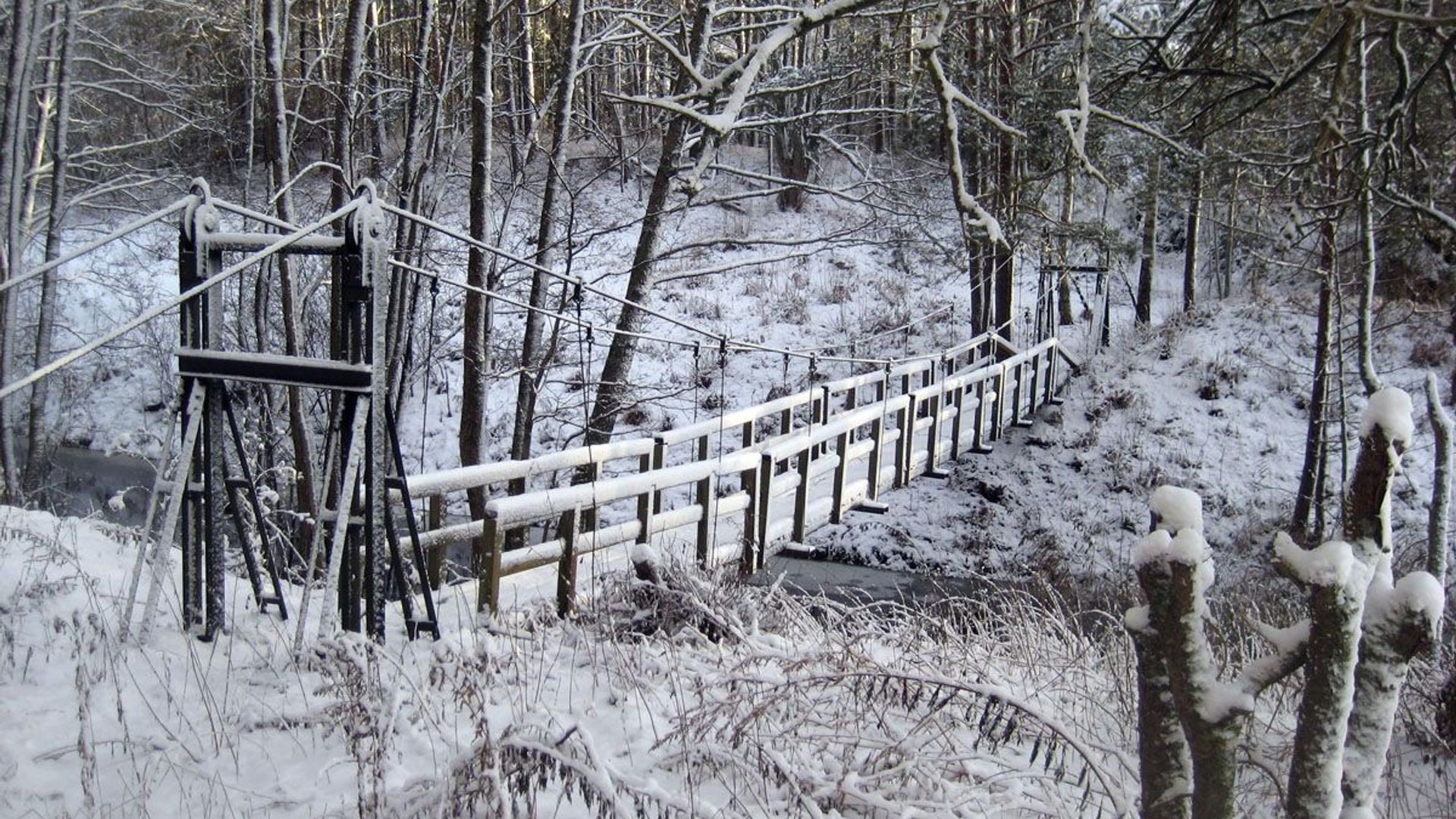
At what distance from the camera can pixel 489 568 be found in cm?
413

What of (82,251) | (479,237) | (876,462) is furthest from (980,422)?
(82,251)

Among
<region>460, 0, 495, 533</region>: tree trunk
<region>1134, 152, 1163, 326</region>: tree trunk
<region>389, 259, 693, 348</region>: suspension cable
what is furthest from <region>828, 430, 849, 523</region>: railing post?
<region>1134, 152, 1163, 326</region>: tree trunk

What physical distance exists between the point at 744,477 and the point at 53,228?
7.33 meters

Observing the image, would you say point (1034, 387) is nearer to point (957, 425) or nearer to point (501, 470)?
point (957, 425)

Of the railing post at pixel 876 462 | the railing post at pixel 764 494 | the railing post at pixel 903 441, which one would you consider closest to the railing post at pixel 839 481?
the railing post at pixel 876 462

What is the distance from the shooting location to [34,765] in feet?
7.71

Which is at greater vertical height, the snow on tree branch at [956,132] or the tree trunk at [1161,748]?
the snow on tree branch at [956,132]

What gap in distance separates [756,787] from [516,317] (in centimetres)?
1410

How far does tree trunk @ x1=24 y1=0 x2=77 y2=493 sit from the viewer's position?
9.53m

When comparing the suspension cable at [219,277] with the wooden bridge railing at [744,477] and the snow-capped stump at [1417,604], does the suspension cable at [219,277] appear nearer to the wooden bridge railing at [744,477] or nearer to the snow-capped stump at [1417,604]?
the wooden bridge railing at [744,477]

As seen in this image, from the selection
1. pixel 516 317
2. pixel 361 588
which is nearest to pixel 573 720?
pixel 361 588

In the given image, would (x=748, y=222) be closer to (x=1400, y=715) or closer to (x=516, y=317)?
(x=516, y=317)

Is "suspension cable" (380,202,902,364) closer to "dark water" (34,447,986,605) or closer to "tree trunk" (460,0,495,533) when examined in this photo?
"tree trunk" (460,0,495,533)

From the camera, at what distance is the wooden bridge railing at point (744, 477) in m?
4.36
